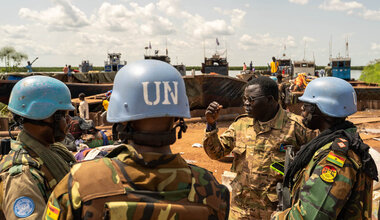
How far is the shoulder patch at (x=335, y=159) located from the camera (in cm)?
193

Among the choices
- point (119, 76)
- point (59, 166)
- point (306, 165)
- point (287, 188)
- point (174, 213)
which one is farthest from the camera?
point (287, 188)

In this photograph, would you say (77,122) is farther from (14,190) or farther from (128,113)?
(128,113)

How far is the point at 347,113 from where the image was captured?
7.52ft

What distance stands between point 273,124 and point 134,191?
2170 mm

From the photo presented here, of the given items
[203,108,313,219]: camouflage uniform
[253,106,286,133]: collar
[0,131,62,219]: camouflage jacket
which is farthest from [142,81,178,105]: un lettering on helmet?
[253,106,286,133]: collar

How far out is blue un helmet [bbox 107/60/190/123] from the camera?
4.57 ft

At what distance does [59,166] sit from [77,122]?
5.26m

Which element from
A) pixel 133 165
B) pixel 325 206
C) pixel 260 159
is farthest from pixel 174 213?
pixel 260 159

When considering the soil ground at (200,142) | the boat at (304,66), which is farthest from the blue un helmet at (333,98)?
the boat at (304,66)

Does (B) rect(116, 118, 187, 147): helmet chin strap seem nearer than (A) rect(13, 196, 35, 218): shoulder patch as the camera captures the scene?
Yes

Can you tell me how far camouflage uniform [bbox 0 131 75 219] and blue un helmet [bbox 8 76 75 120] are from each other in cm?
18

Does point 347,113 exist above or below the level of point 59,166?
above

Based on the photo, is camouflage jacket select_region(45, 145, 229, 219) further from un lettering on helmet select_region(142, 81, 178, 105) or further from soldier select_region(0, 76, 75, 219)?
soldier select_region(0, 76, 75, 219)

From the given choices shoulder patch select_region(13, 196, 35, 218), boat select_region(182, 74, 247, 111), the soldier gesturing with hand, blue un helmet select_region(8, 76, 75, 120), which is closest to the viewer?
shoulder patch select_region(13, 196, 35, 218)
